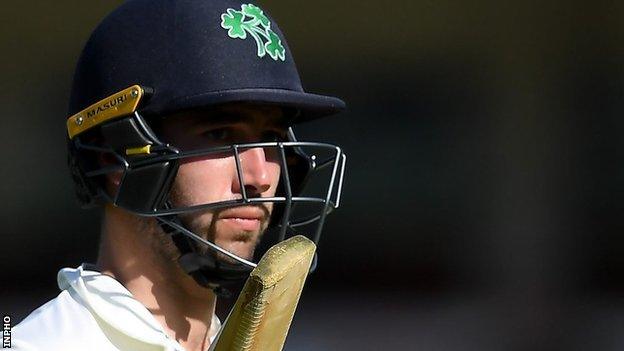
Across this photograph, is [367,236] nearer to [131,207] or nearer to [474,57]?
[474,57]

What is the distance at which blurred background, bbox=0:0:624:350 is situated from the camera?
19.0ft

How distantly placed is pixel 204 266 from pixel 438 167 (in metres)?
4.18

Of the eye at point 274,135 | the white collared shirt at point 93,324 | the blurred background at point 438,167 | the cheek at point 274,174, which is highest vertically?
the eye at point 274,135

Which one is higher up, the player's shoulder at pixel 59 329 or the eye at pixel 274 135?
the eye at pixel 274 135

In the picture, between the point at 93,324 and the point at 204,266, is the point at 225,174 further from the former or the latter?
the point at 93,324

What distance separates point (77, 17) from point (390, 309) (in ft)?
6.73

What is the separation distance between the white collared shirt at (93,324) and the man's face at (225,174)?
16 cm

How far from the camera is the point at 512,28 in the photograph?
608 centimetres

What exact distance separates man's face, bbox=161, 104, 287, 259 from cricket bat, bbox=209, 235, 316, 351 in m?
0.24

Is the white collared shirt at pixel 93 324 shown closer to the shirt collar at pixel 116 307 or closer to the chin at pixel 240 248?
the shirt collar at pixel 116 307

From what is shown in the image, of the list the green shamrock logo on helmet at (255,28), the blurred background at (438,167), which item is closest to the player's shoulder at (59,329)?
the green shamrock logo on helmet at (255,28)

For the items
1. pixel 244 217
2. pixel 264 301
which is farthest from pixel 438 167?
pixel 264 301

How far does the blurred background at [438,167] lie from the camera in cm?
579

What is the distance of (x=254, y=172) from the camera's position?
1945mm
